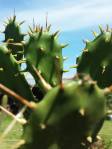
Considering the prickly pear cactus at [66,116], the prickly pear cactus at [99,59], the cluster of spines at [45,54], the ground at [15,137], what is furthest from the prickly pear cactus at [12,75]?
the ground at [15,137]

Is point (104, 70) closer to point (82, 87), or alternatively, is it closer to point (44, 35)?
point (44, 35)

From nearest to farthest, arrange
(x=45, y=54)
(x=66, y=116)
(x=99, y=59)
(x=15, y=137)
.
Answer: (x=66, y=116) → (x=99, y=59) → (x=45, y=54) → (x=15, y=137)

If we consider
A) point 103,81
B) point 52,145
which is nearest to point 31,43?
point 103,81

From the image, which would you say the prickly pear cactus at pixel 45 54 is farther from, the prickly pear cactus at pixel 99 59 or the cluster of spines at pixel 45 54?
the prickly pear cactus at pixel 99 59

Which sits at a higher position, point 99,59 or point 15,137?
point 99,59

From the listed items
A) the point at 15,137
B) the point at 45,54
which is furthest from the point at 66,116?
the point at 15,137

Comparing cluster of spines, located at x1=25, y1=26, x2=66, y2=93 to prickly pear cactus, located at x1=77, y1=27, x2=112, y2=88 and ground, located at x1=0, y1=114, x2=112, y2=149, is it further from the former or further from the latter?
ground, located at x1=0, y1=114, x2=112, y2=149

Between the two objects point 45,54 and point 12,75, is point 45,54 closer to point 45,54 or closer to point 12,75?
point 45,54
